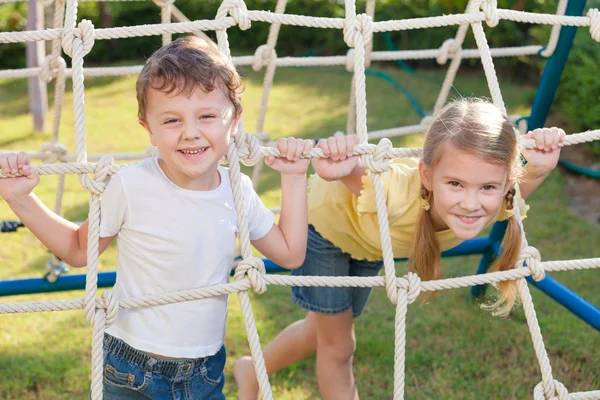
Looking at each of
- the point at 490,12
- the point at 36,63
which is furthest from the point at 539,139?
the point at 36,63

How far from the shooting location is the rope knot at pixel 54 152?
7.14 ft

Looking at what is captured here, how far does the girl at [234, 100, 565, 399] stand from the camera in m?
1.36

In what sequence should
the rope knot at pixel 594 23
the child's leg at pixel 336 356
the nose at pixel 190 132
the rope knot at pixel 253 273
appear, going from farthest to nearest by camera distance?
the child's leg at pixel 336 356, the rope knot at pixel 594 23, the rope knot at pixel 253 273, the nose at pixel 190 132

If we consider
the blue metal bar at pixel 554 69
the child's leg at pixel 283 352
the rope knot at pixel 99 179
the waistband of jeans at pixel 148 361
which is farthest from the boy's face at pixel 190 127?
the blue metal bar at pixel 554 69

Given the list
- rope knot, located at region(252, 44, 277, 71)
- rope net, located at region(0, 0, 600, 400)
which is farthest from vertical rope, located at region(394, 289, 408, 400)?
rope knot, located at region(252, 44, 277, 71)

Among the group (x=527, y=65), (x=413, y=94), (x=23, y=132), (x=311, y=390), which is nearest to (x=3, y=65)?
(x=23, y=132)

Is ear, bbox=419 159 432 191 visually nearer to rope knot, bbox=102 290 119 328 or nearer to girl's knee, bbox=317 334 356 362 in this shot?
girl's knee, bbox=317 334 356 362

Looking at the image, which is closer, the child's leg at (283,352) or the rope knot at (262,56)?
the child's leg at (283,352)

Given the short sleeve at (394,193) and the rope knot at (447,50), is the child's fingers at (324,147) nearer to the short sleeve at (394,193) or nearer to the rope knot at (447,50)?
the short sleeve at (394,193)

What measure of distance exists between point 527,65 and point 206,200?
456cm

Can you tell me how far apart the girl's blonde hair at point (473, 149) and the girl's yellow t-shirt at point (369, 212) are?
6 centimetres

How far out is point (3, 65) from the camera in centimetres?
597

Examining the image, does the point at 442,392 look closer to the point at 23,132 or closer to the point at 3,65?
the point at 23,132

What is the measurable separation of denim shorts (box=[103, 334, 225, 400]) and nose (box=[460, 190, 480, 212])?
22.2 inches
